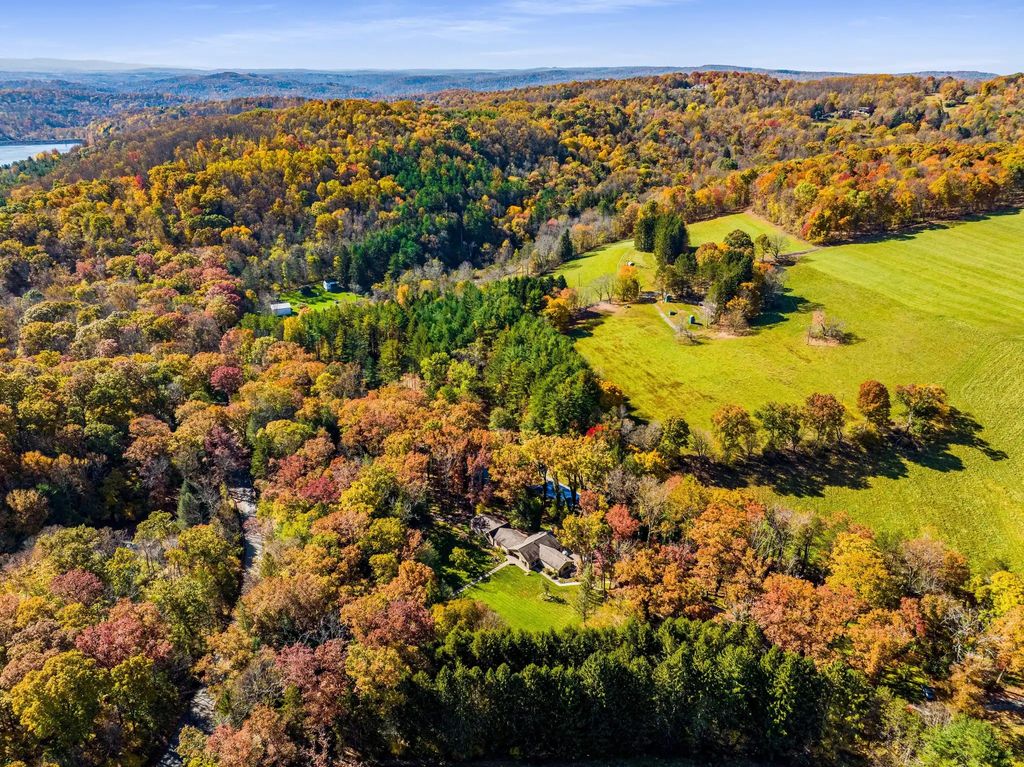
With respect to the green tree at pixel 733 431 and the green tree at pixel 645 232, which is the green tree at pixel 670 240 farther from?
the green tree at pixel 733 431

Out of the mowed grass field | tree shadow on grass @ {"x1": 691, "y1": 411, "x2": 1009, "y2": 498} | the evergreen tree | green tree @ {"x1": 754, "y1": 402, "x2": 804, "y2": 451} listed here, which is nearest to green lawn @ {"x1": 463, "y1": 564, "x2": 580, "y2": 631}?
tree shadow on grass @ {"x1": 691, "y1": 411, "x2": 1009, "y2": 498}

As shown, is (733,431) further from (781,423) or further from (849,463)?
(849,463)

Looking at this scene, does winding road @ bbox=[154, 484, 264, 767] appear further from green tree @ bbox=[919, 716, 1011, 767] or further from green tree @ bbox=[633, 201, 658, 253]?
green tree @ bbox=[633, 201, 658, 253]

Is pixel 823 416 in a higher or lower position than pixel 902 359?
lower

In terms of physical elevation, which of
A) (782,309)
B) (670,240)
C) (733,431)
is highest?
(670,240)

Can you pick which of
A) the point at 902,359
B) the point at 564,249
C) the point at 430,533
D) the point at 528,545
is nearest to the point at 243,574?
the point at 430,533

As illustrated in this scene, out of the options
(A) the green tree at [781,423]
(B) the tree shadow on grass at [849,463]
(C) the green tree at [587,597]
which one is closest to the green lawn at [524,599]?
(C) the green tree at [587,597]

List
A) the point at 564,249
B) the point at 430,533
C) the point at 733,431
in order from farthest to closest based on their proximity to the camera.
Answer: the point at 564,249
the point at 733,431
the point at 430,533
